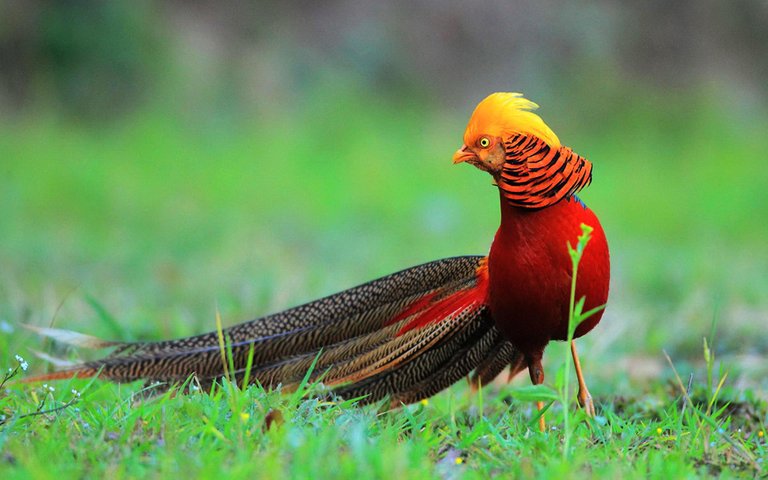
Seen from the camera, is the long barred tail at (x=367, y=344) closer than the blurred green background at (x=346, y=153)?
Yes

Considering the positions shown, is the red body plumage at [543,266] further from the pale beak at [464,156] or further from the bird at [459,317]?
the pale beak at [464,156]

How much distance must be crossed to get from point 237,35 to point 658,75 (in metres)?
5.33

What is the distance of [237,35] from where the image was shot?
11352mm

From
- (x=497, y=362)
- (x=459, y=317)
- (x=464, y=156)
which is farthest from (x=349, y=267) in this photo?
(x=464, y=156)

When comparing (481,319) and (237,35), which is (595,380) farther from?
(237,35)

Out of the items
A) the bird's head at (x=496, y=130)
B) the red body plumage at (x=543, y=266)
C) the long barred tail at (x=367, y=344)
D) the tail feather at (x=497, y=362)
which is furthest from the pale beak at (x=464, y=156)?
the tail feather at (x=497, y=362)

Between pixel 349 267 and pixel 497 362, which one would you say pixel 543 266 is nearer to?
pixel 497 362

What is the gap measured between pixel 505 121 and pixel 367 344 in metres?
→ 0.94

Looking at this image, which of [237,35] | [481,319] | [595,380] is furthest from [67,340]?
[237,35]

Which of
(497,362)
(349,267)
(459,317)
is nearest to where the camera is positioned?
(459,317)

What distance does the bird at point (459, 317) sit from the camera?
302cm

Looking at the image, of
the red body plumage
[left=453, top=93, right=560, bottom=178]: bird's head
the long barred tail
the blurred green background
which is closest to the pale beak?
[left=453, top=93, right=560, bottom=178]: bird's head

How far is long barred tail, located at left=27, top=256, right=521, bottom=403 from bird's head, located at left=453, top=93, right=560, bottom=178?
0.47 meters

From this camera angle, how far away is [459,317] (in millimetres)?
3293
